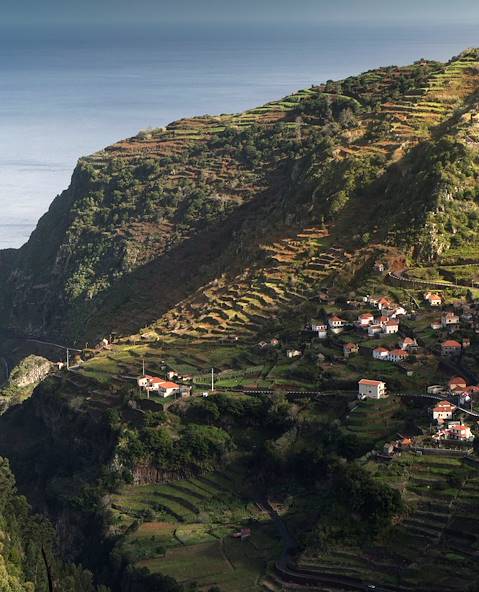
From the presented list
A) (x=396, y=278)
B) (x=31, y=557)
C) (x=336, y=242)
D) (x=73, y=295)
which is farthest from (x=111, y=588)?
(x=73, y=295)

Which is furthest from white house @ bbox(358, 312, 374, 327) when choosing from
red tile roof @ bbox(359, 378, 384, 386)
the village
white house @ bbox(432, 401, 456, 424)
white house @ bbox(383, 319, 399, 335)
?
white house @ bbox(432, 401, 456, 424)

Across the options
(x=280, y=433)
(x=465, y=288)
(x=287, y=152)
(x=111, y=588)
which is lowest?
(x=111, y=588)

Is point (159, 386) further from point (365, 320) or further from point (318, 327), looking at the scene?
point (365, 320)

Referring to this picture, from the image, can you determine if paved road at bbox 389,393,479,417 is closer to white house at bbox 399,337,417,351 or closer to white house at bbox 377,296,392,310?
white house at bbox 399,337,417,351

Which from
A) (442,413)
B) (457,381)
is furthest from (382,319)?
(442,413)

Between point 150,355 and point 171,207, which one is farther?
point 171,207

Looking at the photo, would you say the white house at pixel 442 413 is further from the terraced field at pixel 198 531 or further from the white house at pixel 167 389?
the white house at pixel 167 389

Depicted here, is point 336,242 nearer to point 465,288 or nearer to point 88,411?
point 465,288
